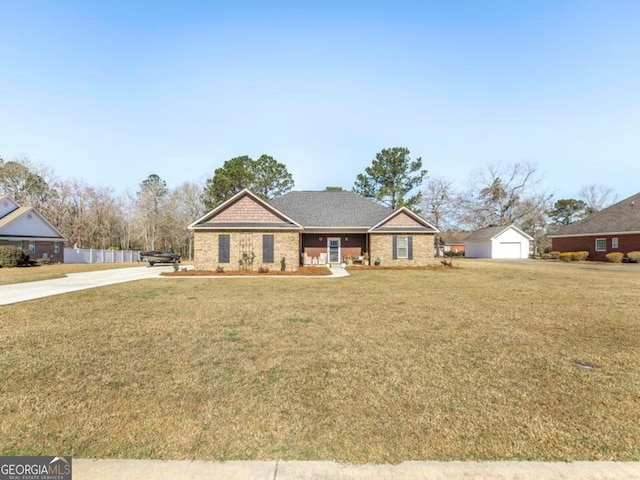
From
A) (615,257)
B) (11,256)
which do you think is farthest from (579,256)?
(11,256)

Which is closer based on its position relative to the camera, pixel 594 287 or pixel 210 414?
pixel 210 414

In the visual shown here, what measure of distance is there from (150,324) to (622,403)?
8163 mm

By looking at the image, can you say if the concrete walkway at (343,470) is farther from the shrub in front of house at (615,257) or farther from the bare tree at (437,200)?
the bare tree at (437,200)

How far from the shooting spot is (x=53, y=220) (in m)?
43.1

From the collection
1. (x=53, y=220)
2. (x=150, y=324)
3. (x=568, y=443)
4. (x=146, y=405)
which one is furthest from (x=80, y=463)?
(x=53, y=220)

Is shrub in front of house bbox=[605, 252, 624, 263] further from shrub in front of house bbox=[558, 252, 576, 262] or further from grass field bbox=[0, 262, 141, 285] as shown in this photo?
grass field bbox=[0, 262, 141, 285]

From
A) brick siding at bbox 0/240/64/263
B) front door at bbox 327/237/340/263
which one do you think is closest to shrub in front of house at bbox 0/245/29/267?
brick siding at bbox 0/240/64/263

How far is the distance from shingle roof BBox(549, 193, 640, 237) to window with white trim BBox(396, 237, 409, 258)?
23.0 metres

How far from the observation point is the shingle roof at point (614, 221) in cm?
3077

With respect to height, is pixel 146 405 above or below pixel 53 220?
below

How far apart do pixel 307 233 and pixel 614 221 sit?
31.5 m

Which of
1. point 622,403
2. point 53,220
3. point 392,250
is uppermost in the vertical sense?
point 53,220

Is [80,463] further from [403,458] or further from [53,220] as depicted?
[53,220]

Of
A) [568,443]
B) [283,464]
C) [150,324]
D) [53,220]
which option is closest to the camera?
[283,464]
